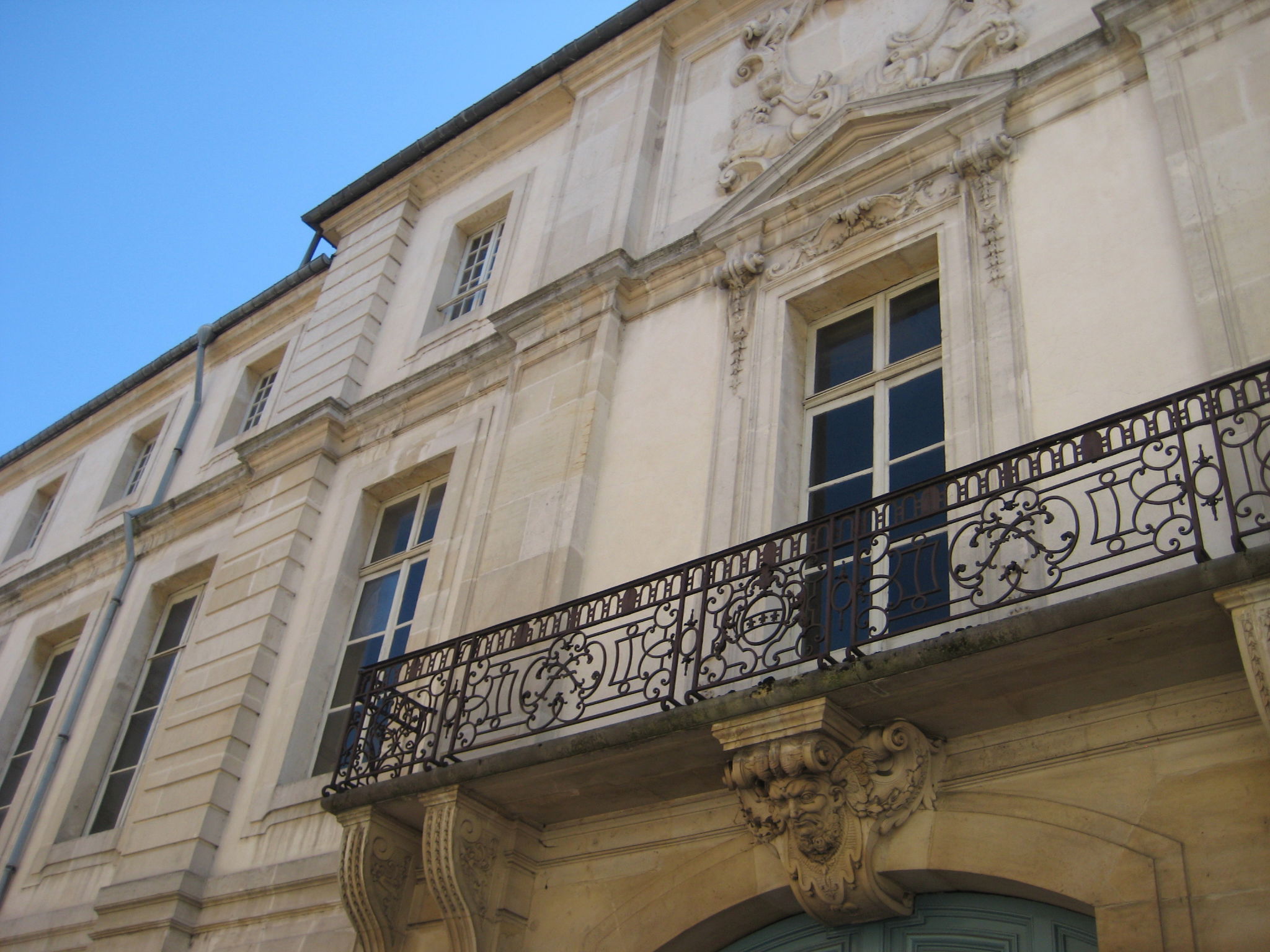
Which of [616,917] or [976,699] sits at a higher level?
[976,699]

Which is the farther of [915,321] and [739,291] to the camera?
[739,291]

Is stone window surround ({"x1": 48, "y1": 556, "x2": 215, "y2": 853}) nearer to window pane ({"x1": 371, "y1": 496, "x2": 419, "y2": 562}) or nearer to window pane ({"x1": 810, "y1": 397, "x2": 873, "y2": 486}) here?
window pane ({"x1": 371, "y1": 496, "x2": 419, "y2": 562})

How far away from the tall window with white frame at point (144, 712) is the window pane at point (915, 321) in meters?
6.59

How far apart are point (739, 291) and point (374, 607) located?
3.52 m

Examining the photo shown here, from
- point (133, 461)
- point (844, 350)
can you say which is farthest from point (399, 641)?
point (133, 461)

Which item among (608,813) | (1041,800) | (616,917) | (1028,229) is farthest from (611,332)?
(1041,800)

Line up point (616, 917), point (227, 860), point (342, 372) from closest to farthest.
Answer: point (616, 917), point (227, 860), point (342, 372)

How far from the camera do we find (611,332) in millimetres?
8703

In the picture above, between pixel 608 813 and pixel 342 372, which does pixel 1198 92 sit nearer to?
pixel 608 813

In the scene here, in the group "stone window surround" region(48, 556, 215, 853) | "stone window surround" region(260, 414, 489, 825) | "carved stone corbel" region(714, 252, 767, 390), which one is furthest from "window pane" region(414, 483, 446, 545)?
"carved stone corbel" region(714, 252, 767, 390)

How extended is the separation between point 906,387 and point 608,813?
2.88 meters

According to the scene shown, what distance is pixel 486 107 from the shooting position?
11656 mm

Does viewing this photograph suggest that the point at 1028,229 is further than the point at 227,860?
No

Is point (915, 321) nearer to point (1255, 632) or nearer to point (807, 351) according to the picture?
point (807, 351)
